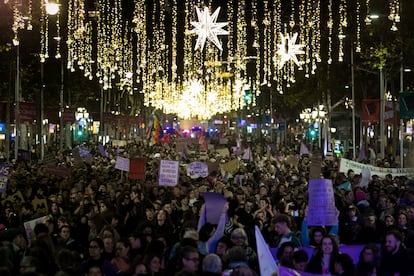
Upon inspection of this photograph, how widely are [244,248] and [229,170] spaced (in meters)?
14.7

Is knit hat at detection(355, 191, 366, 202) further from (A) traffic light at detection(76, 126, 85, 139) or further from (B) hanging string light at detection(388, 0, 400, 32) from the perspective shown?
Result: (A) traffic light at detection(76, 126, 85, 139)

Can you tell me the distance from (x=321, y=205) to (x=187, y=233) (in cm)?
264

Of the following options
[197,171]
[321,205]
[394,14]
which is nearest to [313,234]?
[321,205]

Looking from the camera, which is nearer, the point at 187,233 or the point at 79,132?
the point at 187,233

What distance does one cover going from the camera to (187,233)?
1093cm

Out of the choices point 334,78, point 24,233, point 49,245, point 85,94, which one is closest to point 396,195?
point 24,233

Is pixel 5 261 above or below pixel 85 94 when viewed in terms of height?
below

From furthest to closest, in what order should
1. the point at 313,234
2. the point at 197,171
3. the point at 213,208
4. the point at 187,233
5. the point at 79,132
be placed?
1. the point at 79,132
2. the point at 197,171
3. the point at 213,208
4. the point at 313,234
5. the point at 187,233

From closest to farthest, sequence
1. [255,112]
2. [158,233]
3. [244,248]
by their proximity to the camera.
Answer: [244,248] → [158,233] → [255,112]

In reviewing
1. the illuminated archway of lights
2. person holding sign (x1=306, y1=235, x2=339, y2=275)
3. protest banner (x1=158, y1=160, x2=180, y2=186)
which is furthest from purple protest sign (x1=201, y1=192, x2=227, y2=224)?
the illuminated archway of lights

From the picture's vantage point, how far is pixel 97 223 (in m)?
13.3

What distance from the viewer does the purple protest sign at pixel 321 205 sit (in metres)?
12.4

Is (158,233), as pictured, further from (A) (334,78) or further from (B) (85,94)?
(B) (85,94)

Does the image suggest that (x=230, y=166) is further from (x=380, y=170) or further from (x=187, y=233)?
(x=187, y=233)
